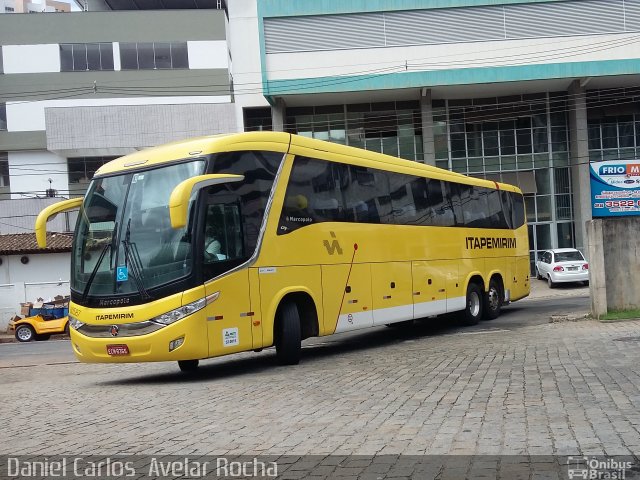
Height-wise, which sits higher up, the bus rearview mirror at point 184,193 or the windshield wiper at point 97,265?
the bus rearview mirror at point 184,193

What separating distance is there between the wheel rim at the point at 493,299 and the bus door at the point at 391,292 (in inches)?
202

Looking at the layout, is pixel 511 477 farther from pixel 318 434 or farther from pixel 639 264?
pixel 639 264


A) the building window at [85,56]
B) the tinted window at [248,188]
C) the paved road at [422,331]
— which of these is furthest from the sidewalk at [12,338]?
the building window at [85,56]

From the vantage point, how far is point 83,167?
4562cm

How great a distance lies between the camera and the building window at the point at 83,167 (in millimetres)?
44969

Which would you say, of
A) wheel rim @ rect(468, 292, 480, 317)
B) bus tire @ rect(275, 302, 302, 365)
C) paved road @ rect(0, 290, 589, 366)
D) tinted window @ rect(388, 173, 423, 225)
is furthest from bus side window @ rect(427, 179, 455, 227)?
bus tire @ rect(275, 302, 302, 365)

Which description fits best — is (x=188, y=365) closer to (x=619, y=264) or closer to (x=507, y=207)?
(x=619, y=264)

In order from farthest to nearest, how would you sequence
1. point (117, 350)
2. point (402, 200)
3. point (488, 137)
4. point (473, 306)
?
point (488, 137)
point (473, 306)
point (402, 200)
point (117, 350)

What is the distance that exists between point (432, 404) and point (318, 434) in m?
1.68

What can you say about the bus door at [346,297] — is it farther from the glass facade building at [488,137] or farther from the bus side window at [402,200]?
the glass facade building at [488,137]

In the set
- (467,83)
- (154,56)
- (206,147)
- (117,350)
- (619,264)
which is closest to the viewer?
(117,350)

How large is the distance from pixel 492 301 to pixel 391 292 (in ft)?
20.3

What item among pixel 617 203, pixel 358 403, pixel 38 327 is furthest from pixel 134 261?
pixel 617 203

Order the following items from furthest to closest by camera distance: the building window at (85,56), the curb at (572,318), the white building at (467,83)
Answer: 1. the building window at (85,56)
2. the white building at (467,83)
3. the curb at (572,318)
